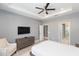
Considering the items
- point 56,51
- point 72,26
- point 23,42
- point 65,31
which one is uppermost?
point 72,26

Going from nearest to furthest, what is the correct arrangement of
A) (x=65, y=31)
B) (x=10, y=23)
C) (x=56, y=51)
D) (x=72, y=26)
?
1. (x=56, y=51)
2. (x=10, y=23)
3. (x=72, y=26)
4. (x=65, y=31)

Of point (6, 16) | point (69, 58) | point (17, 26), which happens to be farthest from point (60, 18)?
point (69, 58)

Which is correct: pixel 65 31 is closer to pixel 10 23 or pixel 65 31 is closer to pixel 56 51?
pixel 10 23

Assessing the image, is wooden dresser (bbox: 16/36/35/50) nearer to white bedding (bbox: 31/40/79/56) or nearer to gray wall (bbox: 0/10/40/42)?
gray wall (bbox: 0/10/40/42)

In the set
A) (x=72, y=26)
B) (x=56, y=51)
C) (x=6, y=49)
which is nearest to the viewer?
(x=56, y=51)

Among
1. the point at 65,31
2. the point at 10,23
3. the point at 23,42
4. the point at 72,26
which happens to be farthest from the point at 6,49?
the point at 65,31

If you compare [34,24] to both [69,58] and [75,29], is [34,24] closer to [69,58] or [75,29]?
[75,29]

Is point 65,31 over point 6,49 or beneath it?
over

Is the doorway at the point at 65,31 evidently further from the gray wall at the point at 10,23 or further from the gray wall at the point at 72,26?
the gray wall at the point at 10,23

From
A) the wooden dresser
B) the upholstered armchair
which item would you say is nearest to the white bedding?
the upholstered armchair

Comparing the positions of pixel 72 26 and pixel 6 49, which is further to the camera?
pixel 72 26

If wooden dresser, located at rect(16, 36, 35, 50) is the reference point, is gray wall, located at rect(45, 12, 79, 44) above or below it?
above

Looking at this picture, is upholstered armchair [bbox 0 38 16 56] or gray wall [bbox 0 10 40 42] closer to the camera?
upholstered armchair [bbox 0 38 16 56]

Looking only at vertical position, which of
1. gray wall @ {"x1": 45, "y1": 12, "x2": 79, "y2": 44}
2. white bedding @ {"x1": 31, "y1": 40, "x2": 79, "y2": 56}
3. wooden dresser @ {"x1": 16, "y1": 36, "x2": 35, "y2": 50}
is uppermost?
gray wall @ {"x1": 45, "y1": 12, "x2": 79, "y2": 44}
